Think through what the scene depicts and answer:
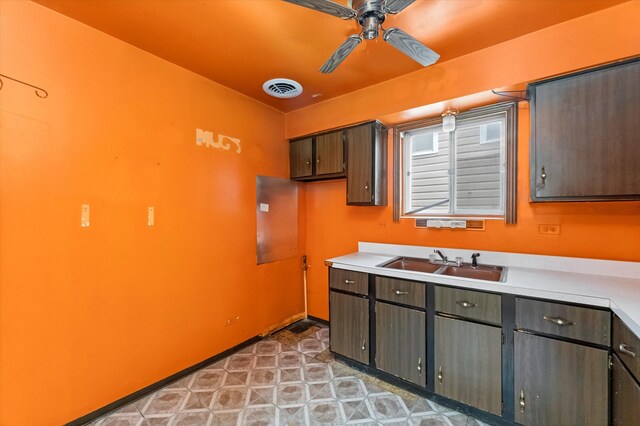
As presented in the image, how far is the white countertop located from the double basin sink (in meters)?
0.07

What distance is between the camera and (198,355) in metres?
2.34

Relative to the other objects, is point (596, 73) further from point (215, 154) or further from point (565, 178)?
point (215, 154)

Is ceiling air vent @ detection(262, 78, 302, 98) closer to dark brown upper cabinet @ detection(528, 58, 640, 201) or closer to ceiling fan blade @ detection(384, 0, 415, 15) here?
ceiling fan blade @ detection(384, 0, 415, 15)

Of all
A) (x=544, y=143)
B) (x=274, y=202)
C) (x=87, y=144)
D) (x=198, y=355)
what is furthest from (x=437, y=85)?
(x=198, y=355)

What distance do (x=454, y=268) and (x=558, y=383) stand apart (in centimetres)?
90

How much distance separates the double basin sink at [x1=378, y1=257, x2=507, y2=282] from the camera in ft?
6.62

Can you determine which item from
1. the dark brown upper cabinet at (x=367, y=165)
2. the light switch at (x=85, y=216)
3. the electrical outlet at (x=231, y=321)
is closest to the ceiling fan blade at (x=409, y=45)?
the dark brown upper cabinet at (x=367, y=165)

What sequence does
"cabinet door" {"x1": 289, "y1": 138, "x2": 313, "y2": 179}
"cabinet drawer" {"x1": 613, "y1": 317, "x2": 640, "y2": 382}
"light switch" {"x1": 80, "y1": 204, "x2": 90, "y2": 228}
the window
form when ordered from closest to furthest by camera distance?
1. "cabinet drawer" {"x1": 613, "y1": 317, "x2": 640, "y2": 382}
2. "light switch" {"x1": 80, "y1": 204, "x2": 90, "y2": 228}
3. the window
4. "cabinet door" {"x1": 289, "y1": 138, "x2": 313, "y2": 179}

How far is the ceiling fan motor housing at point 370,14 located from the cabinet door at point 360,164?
1.15 metres

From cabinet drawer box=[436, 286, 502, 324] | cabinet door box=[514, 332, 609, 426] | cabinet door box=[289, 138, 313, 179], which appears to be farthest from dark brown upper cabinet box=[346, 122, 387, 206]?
cabinet door box=[514, 332, 609, 426]

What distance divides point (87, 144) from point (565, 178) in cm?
310

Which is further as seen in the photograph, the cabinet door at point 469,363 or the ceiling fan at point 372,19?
the cabinet door at point 469,363

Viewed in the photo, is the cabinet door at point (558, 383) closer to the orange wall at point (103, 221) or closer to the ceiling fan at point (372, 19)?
the ceiling fan at point (372, 19)

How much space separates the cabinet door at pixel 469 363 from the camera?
1.65m
